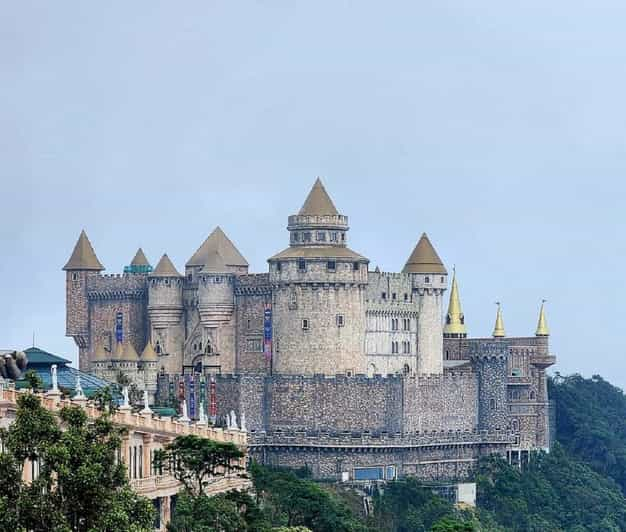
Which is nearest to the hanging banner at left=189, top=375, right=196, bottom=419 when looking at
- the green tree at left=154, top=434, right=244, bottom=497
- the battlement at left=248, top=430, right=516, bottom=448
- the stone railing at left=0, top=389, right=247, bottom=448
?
the battlement at left=248, top=430, right=516, bottom=448

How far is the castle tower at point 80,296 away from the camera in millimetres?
181250

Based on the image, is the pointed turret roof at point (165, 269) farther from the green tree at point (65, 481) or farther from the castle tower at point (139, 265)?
the green tree at point (65, 481)

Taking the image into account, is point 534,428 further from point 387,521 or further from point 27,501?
point 27,501

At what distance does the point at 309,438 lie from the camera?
16888cm

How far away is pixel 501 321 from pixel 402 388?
28.6 metres

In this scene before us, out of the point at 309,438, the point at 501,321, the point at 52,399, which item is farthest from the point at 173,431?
the point at 501,321

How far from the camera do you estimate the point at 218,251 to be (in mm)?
178125

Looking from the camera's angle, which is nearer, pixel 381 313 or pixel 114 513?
pixel 114 513

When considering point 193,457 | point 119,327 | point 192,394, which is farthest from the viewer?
point 119,327

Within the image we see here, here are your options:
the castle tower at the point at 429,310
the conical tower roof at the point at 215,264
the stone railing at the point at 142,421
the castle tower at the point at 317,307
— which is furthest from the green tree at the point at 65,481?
the castle tower at the point at 429,310

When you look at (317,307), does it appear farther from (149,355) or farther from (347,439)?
(149,355)

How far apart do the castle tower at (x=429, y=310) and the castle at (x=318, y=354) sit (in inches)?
3.7

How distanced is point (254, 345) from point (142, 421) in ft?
214

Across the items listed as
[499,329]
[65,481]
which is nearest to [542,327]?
[499,329]
